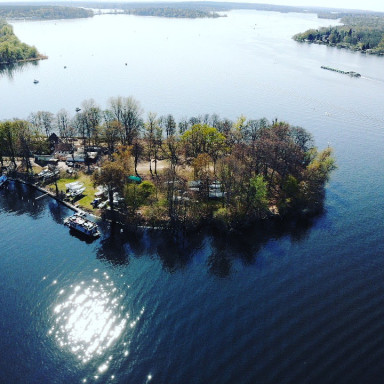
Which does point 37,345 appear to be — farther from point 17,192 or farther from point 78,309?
point 17,192

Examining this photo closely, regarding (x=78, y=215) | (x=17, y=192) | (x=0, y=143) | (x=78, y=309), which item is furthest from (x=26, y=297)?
(x=0, y=143)

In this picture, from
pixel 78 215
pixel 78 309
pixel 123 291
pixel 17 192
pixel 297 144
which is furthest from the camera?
pixel 297 144

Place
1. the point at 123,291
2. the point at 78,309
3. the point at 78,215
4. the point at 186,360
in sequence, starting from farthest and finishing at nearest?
the point at 78,215 → the point at 123,291 → the point at 78,309 → the point at 186,360

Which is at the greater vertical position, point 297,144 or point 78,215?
point 297,144

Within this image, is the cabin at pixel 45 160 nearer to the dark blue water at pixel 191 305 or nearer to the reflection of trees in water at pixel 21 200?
the reflection of trees in water at pixel 21 200

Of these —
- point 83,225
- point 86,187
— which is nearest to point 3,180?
point 86,187

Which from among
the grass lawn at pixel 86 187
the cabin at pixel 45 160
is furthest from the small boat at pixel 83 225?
the cabin at pixel 45 160
